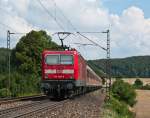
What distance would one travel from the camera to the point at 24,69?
2763 inches

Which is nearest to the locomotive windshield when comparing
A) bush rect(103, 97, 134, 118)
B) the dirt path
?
bush rect(103, 97, 134, 118)

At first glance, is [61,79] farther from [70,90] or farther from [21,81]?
[21,81]

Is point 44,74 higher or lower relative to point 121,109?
higher

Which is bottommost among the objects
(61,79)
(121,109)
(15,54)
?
(121,109)

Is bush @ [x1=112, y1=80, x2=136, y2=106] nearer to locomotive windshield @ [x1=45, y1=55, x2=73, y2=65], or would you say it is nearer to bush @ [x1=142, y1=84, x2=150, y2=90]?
locomotive windshield @ [x1=45, y1=55, x2=73, y2=65]

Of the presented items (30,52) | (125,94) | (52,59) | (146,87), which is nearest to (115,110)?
(52,59)

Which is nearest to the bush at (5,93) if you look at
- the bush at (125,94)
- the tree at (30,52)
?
the bush at (125,94)

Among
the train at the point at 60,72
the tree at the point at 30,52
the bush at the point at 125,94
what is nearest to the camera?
the train at the point at 60,72

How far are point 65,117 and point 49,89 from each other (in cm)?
1208

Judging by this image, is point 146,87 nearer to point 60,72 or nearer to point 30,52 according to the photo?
point 30,52

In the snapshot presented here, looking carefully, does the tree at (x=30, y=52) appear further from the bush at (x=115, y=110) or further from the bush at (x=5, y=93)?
the bush at (x=115, y=110)

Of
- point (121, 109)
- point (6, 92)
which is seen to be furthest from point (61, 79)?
point (6, 92)

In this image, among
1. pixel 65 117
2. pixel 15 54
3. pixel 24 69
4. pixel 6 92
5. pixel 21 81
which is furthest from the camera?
pixel 15 54

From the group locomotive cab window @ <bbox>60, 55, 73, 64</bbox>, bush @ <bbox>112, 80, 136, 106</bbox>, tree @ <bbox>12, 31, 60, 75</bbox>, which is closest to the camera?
locomotive cab window @ <bbox>60, 55, 73, 64</bbox>
